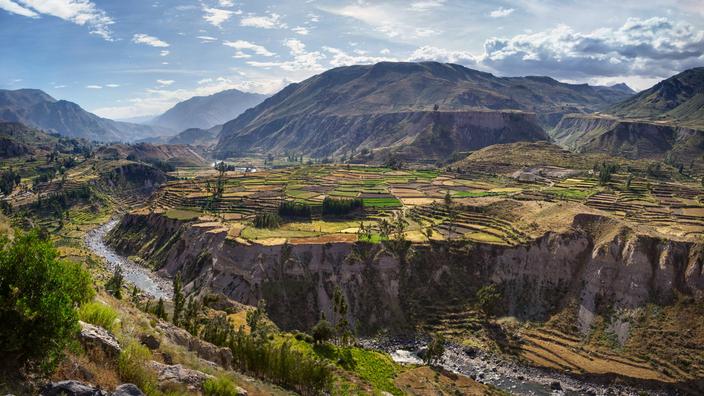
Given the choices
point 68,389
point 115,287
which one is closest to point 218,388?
point 68,389

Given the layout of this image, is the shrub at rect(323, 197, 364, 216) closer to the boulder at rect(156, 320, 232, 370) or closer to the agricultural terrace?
the agricultural terrace

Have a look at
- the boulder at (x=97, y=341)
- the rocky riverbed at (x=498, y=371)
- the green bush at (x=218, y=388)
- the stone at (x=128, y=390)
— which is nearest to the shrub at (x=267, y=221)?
the rocky riverbed at (x=498, y=371)

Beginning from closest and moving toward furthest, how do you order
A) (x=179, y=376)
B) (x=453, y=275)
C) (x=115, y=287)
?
(x=179, y=376), (x=115, y=287), (x=453, y=275)

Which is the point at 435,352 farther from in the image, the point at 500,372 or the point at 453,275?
the point at 453,275

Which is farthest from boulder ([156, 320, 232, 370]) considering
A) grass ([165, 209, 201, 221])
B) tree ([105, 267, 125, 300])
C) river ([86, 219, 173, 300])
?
grass ([165, 209, 201, 221])

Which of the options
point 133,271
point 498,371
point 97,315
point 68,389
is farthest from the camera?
point 133,271

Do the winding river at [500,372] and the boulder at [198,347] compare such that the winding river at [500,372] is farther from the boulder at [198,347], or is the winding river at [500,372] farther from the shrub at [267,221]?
the boulder at [198,347]

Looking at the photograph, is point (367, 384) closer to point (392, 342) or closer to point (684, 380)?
point (392, 342)
